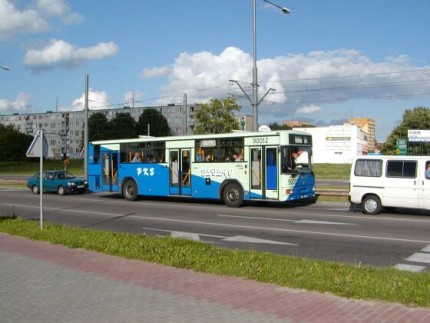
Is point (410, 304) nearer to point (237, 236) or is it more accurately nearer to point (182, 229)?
point (237, 236)

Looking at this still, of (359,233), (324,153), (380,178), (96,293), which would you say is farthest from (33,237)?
(324,153)

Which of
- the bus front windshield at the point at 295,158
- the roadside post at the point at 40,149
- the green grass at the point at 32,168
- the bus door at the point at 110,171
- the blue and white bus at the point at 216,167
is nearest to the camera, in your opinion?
the roadside post at the point at 40,149

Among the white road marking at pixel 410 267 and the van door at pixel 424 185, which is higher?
the van door at pixel 424 185

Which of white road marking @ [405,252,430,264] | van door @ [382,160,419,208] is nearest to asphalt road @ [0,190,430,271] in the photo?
white road marking @ [405,252,430,264]

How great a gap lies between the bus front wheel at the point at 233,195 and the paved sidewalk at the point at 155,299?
12065 mm

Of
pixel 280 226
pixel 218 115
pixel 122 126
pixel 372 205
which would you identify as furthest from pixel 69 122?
pixel 280 226

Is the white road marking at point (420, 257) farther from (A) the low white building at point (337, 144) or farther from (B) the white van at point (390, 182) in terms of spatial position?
(A) the low white building at point (337, 144)

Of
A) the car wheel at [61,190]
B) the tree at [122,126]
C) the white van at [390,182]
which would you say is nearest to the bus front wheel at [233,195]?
the white van at [390,182]

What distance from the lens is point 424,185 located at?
1616 cm

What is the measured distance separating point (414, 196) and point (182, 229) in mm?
7639

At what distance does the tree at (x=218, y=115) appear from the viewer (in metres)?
53.6

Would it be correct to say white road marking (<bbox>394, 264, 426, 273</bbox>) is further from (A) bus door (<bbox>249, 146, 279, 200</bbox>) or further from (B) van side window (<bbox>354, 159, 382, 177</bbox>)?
(A) bus door (<bbox>249, 146, 279, 200</bbox>)

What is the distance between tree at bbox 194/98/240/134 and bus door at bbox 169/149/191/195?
31.1m

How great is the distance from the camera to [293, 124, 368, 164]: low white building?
8331cm
